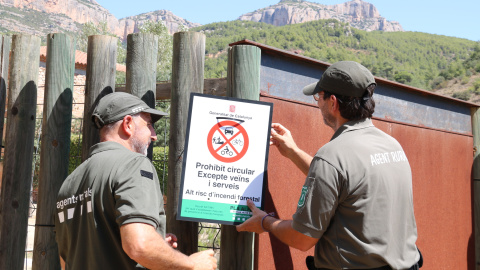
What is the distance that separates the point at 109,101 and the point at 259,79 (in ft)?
3.31

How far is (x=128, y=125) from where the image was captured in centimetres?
244

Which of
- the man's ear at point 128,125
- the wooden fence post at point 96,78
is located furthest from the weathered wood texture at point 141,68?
the man's ear at point 128,125

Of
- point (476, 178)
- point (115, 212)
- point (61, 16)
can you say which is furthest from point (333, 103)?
point (61, 16)

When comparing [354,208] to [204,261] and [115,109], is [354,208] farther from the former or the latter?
[115,109]

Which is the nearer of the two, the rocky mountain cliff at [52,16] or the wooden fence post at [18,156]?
the wooden fence post at [18,156]

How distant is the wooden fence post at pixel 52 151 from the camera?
3.34 meters

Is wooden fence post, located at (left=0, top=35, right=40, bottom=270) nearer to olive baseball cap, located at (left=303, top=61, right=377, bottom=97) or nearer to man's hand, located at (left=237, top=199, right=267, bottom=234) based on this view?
man's hand, located at (left=237, top=199, right=267, bottom=234)

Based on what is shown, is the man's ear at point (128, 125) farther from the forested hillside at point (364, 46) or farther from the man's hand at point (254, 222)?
the forested hillside at point (364, 46)

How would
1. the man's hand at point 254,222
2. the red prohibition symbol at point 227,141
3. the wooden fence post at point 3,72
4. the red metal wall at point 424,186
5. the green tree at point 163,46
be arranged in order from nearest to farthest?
the man's hand at point 254,222 < the red prohibition symbol at point 227,141 < the red metal wall at point 424,186 < the wooden fence post at point 3,72 < the green tree at point 163,46

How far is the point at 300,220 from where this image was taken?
2.28 meters

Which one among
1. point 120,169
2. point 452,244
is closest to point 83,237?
point 120,169

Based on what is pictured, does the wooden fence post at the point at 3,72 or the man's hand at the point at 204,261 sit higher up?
the wooden fence post at the point at 3,72

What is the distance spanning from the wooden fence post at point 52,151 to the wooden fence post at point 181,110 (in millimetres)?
832

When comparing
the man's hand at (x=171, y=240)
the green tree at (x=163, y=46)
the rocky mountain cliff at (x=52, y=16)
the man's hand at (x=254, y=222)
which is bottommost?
the man's hand at (x=171, y=240)
